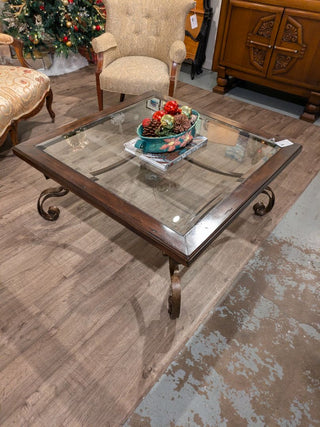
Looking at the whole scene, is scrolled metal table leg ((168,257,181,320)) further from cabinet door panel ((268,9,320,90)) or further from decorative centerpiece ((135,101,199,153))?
cabinet door panel ((268,9,320,90))

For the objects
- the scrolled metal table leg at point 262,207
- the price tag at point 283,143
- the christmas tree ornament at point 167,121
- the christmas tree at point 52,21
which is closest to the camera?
the christmas tree ornament at point 167,121

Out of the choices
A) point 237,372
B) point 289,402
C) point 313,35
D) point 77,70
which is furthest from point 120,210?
point 77,70

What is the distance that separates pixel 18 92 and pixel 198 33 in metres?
2.10

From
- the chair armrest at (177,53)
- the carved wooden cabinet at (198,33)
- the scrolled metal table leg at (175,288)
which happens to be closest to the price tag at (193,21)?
the carved wooden cabinet at (198,33)

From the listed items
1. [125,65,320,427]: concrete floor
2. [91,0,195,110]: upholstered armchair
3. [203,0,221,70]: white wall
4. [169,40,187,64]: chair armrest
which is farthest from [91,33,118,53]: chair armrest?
[125,65,320,427]: concrete floor

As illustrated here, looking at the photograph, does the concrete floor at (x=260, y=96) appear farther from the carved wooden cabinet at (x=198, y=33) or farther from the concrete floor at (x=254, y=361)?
the concrete floor at (x=254, y=361)

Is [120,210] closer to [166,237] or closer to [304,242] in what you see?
[166,237]

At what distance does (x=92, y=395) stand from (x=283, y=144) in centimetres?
134

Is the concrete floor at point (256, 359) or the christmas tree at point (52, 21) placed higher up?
the christmas tree at point (52, 21)

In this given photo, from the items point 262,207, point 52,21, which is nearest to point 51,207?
point 262,207

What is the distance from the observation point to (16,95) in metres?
1.90

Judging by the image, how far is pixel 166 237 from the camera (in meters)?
1.03

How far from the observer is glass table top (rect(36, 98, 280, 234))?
119cm

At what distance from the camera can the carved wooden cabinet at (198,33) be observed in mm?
3057
